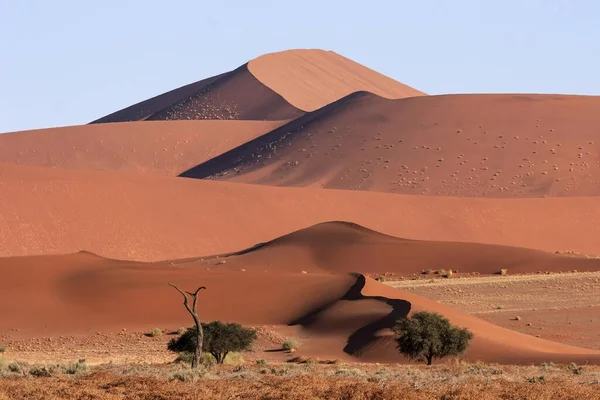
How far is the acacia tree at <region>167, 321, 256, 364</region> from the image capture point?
100ft

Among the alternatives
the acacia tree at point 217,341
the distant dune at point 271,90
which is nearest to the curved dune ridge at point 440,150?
the distant dune at point 271,90

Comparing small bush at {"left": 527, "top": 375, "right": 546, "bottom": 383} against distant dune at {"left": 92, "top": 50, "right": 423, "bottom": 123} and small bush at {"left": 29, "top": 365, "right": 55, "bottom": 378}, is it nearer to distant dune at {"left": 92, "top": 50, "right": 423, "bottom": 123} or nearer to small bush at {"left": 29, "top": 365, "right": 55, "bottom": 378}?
small bush at {"left": 29, "top": 365, "right": 55, "bottom": 378}

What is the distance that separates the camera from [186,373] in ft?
70.2

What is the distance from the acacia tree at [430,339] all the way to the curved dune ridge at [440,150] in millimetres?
53626

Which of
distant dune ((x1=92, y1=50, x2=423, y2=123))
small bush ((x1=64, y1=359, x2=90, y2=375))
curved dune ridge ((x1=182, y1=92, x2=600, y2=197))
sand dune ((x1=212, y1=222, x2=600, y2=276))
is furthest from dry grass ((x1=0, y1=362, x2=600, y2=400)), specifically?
distant dune ((x1=92, y1=50, x2=423, y2=123))

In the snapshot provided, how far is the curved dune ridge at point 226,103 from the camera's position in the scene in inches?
5556

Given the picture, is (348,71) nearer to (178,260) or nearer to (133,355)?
(178,260)

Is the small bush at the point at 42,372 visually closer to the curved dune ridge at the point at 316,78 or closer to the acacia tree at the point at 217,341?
the acacia tree at the point at 217,341

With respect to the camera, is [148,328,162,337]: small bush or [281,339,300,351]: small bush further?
[148,328,162,337]: small bush

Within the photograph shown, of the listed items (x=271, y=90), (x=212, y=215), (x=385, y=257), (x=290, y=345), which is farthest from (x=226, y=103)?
(x=290, y=345)

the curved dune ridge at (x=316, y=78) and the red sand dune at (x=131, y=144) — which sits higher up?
the curved dune ridge at (x=316, y=78)

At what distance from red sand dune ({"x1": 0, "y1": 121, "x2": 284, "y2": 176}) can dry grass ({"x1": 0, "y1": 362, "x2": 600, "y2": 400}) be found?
9144 centimetres

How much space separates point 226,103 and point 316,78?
16331 mm

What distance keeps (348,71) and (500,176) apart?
76.6 m
